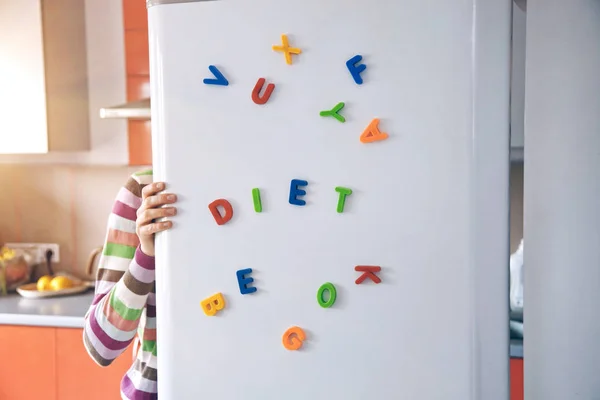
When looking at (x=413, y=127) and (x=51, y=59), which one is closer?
(x=413, y=127)

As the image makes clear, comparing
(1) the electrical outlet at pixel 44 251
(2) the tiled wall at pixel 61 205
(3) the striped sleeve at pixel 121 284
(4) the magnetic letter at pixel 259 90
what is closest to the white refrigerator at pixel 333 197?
(4) the magnetic letter at pixel 259 90

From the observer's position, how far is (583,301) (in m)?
1.13

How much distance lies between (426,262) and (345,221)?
136 millimetres

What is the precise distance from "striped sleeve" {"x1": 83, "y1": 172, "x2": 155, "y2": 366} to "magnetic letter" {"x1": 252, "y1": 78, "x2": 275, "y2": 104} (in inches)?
14.7

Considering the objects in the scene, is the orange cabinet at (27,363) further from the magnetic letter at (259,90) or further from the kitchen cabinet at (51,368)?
the magnetic letter at (259,90)

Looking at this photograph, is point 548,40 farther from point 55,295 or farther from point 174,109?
point 55,295

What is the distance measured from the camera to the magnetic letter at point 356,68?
1.09 metres

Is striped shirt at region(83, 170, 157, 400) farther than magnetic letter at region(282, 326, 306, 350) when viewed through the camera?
Yes

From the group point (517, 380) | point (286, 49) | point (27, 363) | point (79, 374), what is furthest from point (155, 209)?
point (27, 363)

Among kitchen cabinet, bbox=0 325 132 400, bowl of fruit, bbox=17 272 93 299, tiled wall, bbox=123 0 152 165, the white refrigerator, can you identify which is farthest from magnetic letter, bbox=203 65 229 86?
bowl of fruit, bbox=17 272 93 299

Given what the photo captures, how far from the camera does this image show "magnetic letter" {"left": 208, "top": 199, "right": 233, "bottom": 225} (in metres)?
1.16

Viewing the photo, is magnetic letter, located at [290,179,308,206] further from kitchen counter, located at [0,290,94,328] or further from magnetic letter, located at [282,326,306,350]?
kitchen counter, located at [0,290,94,328]

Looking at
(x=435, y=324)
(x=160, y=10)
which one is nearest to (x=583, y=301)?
(x=435, y=324)

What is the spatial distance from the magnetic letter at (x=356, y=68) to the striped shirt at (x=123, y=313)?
1.71 feet
